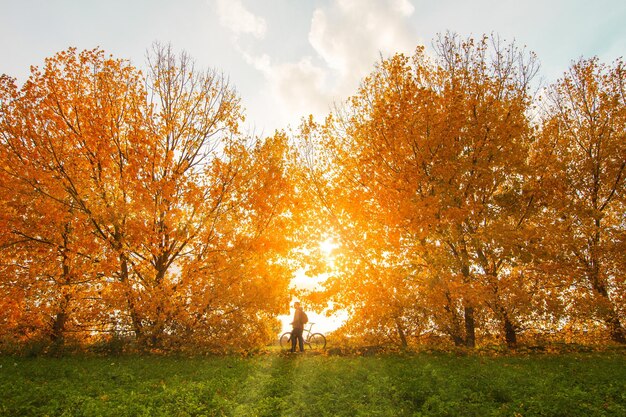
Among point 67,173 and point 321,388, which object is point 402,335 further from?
point 67,173

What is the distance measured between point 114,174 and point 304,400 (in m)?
12.7

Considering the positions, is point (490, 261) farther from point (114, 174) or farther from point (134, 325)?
point (114, 174)

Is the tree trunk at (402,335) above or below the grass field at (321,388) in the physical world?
above

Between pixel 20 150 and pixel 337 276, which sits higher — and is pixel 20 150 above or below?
above

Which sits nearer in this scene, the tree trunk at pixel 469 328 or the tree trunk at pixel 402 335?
the tree trunk at pixel 469 328

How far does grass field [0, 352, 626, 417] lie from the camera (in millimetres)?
7214

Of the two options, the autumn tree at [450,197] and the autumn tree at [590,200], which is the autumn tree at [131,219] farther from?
the autumn tree at [590,200]

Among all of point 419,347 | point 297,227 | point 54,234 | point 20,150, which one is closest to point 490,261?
point 419,347

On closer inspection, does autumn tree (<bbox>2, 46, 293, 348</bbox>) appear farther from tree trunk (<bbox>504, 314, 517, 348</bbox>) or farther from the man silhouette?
tree trunk (<bbox>504, 314, 517, 348</bbox>)

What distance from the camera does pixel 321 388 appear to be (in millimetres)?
9031


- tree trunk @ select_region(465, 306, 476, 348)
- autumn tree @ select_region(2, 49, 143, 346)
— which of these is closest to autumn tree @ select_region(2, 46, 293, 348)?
autumn tree @ select_region(2, 49, 143, 346)

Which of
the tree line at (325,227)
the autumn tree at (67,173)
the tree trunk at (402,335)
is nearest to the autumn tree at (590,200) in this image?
the tree line at (325,227)

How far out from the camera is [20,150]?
14477mm

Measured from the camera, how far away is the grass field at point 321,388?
7214mm
